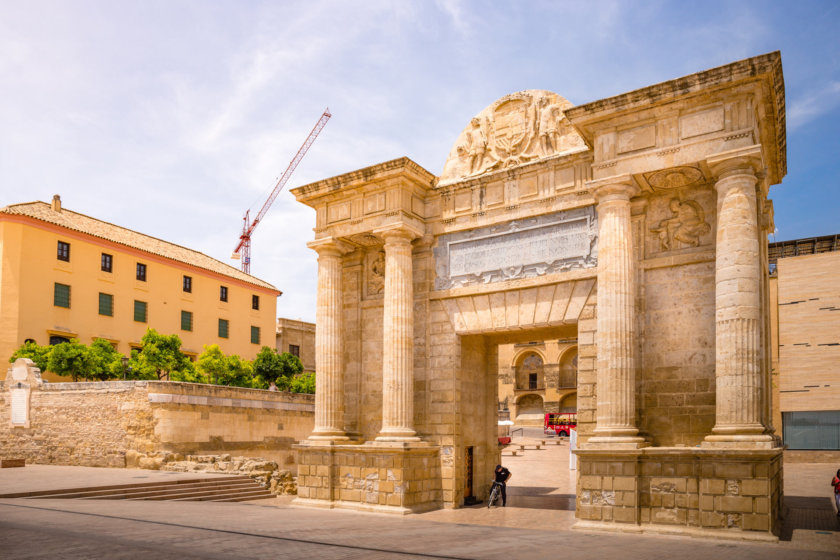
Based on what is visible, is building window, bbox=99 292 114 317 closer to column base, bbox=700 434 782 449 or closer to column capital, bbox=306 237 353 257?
column capital, bbox=306 237 353 257

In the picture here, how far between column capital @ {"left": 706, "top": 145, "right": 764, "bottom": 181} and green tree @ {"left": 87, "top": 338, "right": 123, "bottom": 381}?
28279mm

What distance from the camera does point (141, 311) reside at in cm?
3991

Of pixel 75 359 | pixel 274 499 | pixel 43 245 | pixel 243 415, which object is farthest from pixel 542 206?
pixel 43 245

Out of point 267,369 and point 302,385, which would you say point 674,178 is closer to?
point 302,385

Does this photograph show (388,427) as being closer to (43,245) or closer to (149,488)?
(149,488)

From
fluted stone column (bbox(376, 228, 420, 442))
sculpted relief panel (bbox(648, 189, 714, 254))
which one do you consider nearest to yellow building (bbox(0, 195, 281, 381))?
fluted stone column (bbox(376, 228, 420, 442))

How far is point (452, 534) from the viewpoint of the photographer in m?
11.7

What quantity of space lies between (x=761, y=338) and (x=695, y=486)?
3.05 m

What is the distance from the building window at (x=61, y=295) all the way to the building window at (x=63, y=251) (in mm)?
1340

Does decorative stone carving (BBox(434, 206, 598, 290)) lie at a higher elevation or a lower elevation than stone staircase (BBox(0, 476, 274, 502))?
higher

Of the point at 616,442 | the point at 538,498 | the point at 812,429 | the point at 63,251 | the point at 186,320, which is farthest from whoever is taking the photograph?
the point at 186,320

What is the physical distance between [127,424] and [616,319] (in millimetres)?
18373

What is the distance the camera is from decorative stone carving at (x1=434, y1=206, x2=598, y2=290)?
14.7 m

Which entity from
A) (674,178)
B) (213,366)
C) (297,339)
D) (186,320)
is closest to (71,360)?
(213,366)
